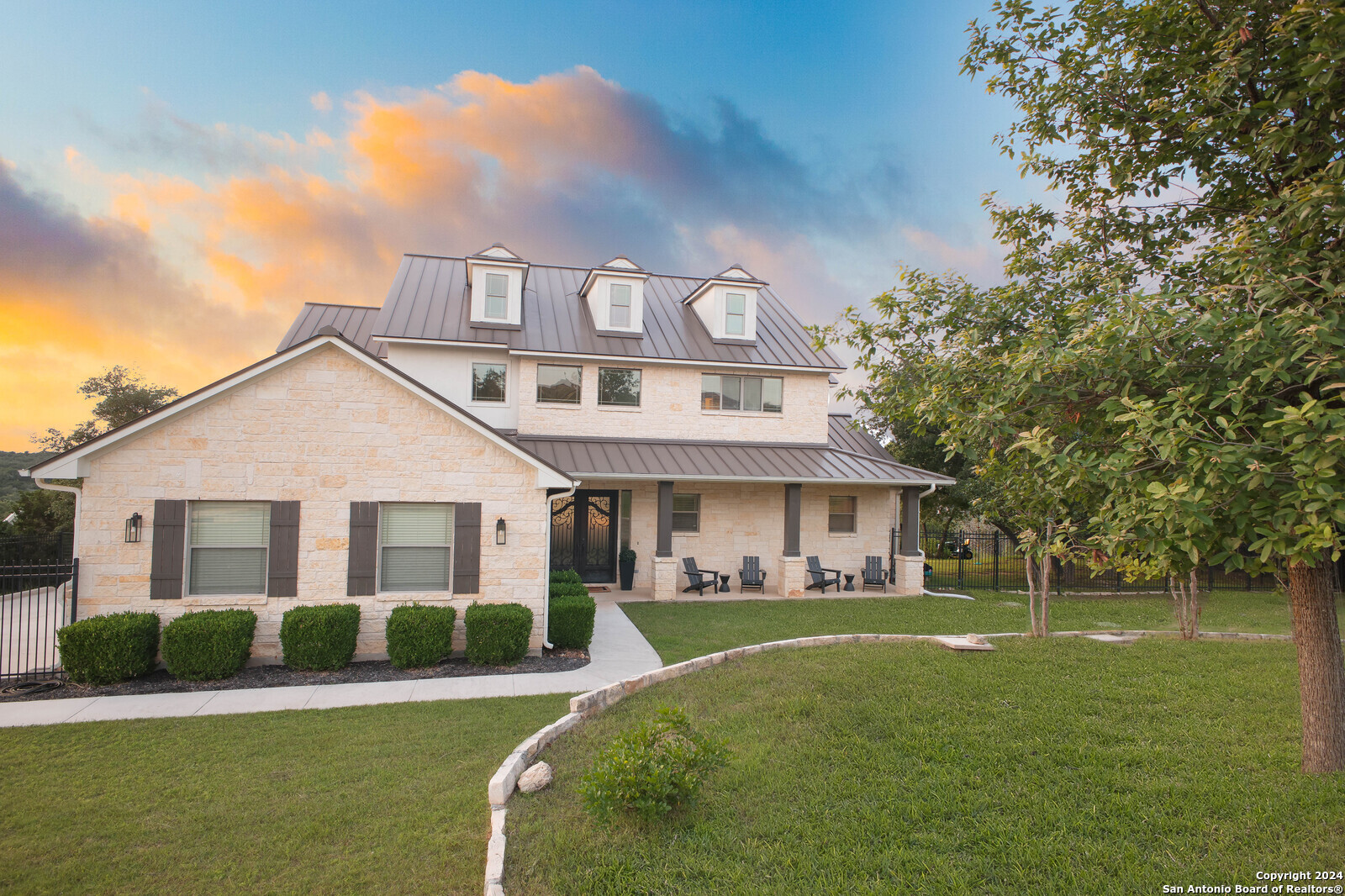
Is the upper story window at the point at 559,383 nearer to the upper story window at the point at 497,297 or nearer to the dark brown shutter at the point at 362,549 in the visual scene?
the upper story window at the point at 497,297

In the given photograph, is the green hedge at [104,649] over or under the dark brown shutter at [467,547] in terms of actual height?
under

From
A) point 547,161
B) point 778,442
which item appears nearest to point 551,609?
point 778,442

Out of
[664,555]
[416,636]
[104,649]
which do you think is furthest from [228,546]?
[664,555]

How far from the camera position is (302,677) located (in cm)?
903

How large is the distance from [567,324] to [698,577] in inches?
338

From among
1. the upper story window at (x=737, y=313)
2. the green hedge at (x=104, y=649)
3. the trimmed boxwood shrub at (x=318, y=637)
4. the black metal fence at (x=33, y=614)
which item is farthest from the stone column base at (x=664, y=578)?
the black metal fence at (x=33, y=614)

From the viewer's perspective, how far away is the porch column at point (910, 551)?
58.9ft

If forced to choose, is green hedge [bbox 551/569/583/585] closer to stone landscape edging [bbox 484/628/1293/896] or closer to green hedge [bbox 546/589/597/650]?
green hedge [bbox 546/589/597/650]

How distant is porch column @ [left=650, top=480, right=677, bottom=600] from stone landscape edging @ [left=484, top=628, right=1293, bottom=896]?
21.4ft

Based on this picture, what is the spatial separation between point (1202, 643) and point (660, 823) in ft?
34.5

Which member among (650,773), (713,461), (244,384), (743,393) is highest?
(743,393)

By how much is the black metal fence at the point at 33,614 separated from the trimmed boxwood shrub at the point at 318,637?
116 inches

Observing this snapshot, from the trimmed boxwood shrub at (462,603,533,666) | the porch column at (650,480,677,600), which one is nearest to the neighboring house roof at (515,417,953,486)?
the porch column at (650,480,677,600)

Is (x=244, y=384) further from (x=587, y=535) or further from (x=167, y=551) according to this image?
(x=587, y=535)
